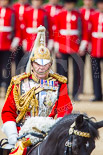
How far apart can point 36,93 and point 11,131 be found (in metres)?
0.44

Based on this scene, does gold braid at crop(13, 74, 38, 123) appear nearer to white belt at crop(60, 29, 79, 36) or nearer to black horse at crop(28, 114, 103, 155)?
black horse at crop(28, 114, 103, 155)

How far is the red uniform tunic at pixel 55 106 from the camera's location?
6.38 metres

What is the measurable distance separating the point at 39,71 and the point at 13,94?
1.02 ft

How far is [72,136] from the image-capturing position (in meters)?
5.33

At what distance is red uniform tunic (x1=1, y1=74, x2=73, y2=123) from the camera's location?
251 inches

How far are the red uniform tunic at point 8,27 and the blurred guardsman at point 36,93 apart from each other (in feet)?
20.7

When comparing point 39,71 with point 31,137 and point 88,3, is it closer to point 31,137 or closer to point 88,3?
point 31,137

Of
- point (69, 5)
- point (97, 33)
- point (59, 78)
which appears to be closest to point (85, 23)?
point (97, 33)

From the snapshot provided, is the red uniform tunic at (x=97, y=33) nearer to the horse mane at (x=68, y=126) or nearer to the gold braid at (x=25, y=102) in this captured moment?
the gold braid at (x=25, y=102)

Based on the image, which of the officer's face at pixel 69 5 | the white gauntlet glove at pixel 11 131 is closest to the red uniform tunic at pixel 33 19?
the officer's face at pixel 69 5

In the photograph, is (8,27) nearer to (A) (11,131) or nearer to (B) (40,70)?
(B) (40,70)

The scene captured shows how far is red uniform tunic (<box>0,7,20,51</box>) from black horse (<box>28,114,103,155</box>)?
7.39 metres

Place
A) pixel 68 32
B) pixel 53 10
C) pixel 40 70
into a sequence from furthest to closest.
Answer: pixel 53 10 → pixel 68 32 → pixel 40 70

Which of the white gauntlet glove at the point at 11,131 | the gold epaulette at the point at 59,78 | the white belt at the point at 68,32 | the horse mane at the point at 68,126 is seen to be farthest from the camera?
the white belt at the point at 68,32
